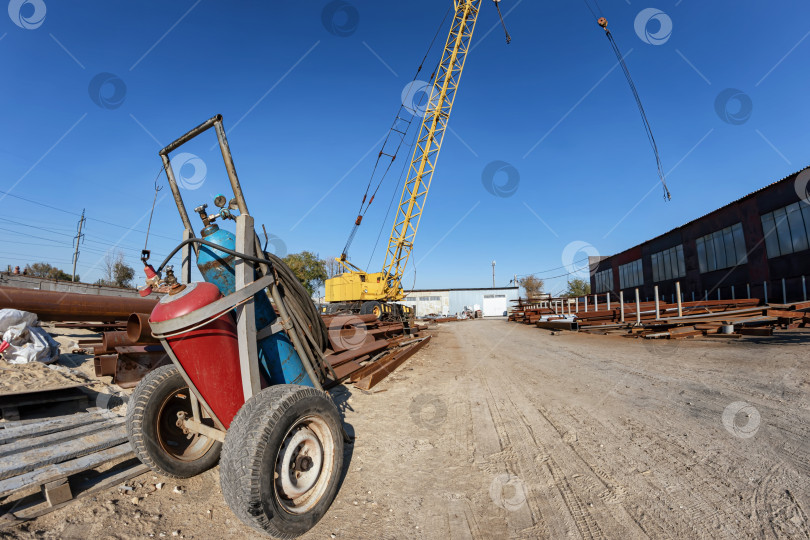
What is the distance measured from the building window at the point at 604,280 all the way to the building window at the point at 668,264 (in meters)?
8.97

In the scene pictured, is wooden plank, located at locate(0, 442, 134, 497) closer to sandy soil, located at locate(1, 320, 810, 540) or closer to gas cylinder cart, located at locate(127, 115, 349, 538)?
sandy soil, located at locate(1, 320, 810, 540)

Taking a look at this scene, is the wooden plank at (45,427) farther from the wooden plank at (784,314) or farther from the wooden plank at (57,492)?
the wooden plank at (784,314)

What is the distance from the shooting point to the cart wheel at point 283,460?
204 cm

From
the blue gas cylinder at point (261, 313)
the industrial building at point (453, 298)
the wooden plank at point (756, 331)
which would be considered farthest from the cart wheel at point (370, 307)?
the industrial building at point (453, 298)

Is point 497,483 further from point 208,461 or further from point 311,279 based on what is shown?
point 311,279

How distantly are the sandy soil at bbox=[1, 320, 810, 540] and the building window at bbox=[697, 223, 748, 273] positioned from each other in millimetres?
22149

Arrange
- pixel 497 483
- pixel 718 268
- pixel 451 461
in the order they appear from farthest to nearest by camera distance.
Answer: pixel 718 268 < pixel 451 461 < pixel 497 483

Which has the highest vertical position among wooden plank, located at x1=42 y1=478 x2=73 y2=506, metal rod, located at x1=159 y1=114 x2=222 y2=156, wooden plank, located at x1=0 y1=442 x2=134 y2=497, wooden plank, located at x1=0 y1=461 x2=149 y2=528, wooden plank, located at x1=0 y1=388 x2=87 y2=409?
metal rod, located at x1=159 y1=114 x2=222 y2=156

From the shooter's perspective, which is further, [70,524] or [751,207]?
[751,207]

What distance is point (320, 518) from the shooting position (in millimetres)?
2482

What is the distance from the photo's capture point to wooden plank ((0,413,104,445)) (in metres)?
2.91

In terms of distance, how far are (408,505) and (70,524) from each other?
2.18 metres

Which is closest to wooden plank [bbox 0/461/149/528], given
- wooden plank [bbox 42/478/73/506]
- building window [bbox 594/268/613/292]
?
wooden plank [bbox 42/478/73/506]

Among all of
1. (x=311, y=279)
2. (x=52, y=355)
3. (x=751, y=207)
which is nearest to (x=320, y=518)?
(x=52, y=355)
